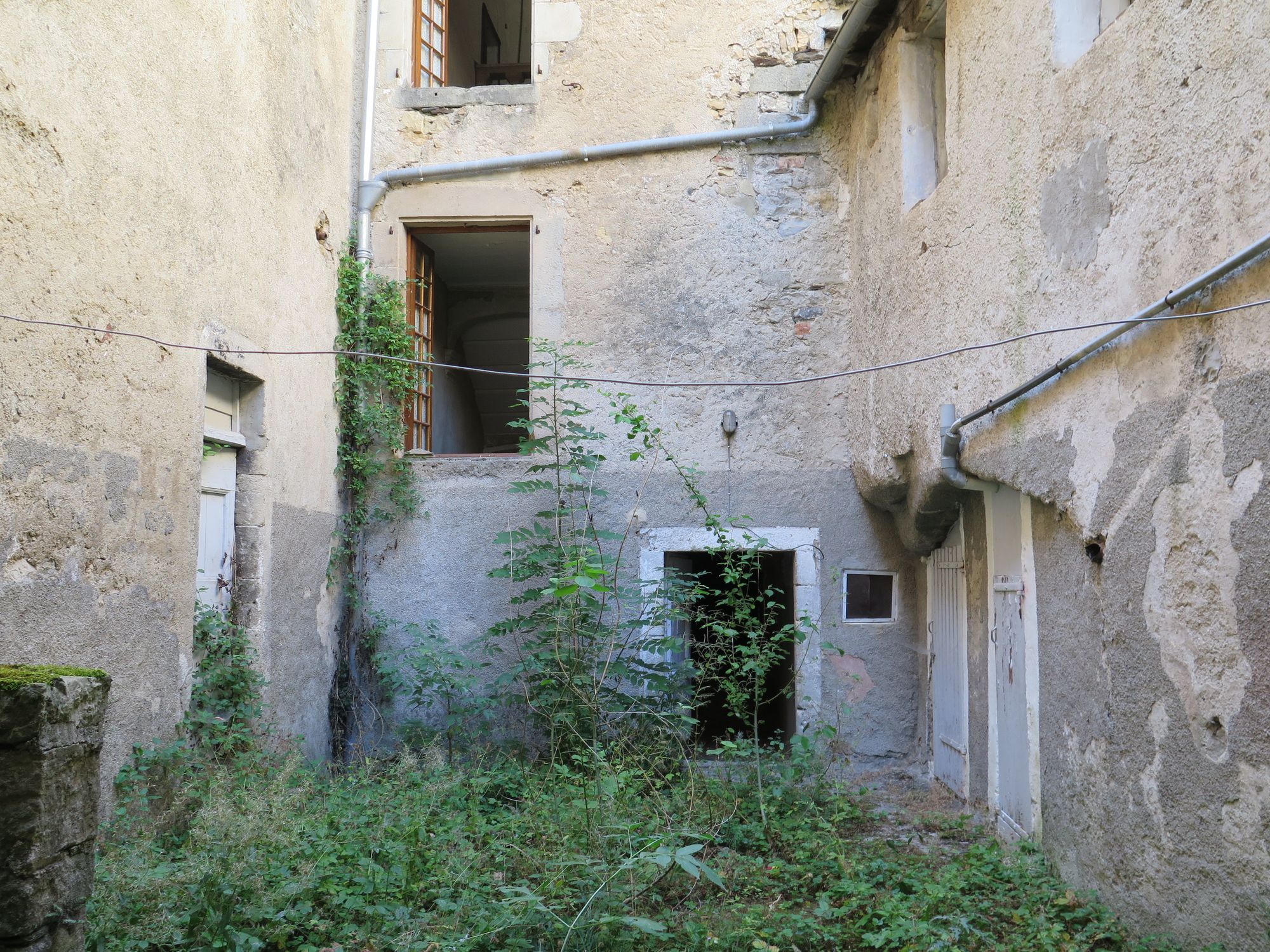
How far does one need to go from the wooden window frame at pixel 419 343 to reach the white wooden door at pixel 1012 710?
4.01 meters

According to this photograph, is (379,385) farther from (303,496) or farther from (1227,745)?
(1227,745)

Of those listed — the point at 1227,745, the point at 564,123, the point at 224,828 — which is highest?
the point at 564,123

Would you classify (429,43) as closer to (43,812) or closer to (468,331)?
(468,331)

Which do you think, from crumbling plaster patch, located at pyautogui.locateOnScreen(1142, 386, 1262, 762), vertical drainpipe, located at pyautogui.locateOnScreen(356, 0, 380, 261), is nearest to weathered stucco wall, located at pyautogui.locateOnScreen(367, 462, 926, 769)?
vertical drainpipe, located at pyautogui.locateOnScreen(356, 0, 380, 261)

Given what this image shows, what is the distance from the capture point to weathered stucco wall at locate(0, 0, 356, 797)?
11.6 feet

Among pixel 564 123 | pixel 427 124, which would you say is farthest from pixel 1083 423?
pixel 427 124

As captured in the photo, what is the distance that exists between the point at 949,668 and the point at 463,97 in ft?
16.8

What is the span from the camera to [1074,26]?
4152mm

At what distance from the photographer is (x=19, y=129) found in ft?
11.4

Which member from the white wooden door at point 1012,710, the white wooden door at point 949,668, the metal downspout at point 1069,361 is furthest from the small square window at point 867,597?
the metal downspout at point 1069,361

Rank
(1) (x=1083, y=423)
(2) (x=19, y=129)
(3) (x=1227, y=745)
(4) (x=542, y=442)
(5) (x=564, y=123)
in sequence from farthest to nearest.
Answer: (5) (x=564, y=123) → (4) (x=542, y=442) → (1) (x=1083, y=423) → (2) (x=19, y=129) → (3) (x=1227, y=745)

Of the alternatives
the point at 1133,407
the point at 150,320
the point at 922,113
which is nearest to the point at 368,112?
the point at 150,320

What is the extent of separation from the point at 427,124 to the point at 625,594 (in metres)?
3.66

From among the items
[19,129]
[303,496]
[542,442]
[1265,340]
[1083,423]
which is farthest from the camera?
[542,442]
